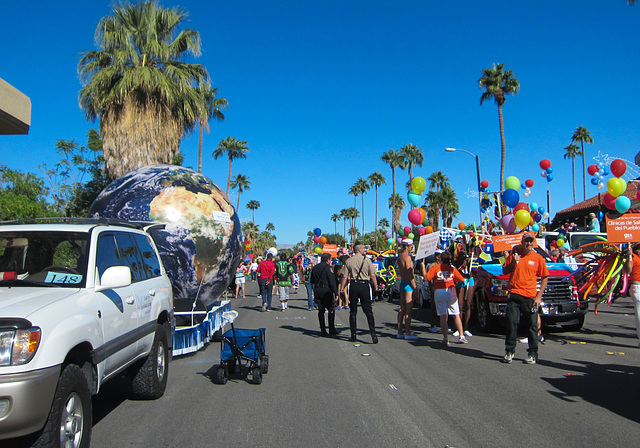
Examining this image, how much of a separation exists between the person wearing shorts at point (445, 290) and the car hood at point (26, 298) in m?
6.67

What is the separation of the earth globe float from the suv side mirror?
3773 millimetres

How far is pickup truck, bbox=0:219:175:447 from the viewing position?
9.86 feet

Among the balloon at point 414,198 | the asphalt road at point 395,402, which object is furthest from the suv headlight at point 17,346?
the balloon at point 414,198

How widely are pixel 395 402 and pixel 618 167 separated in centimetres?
1016

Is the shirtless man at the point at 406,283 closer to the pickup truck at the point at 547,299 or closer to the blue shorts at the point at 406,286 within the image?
the blue shorts at the point at 406,286

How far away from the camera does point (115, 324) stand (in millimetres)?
4219

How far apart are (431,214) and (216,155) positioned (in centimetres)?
2531

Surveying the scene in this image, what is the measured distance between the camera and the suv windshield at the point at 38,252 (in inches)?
173

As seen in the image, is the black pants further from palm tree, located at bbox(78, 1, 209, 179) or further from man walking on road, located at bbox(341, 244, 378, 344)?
palm tree, located at bbox(78, 1, 209, 179)

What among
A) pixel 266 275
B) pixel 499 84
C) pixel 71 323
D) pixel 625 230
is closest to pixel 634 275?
pixel 625 230

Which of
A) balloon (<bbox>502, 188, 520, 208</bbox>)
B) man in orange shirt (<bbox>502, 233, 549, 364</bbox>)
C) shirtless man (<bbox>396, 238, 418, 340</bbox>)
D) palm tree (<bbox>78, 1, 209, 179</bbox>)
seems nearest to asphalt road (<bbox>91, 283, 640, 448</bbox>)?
man in orange shirt (<bbox>502, 233, 549, 364</bbox>)

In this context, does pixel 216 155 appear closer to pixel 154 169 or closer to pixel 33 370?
pixel 154 169

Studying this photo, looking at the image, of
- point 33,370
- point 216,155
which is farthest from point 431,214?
point 33,370

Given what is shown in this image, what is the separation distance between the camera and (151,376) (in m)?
5.34
